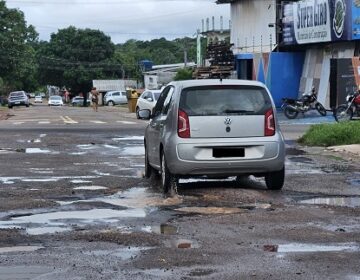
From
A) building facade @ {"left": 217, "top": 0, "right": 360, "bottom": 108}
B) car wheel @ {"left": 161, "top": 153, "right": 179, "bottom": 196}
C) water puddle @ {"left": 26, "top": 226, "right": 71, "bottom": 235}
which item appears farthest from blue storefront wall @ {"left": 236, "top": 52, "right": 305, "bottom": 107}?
water puddle @ {"left": 26, "top": 226, "right": 71, "bottom": 235}

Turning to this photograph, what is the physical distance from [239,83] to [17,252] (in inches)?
197

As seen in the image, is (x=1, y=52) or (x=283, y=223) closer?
(x=283, y=223)

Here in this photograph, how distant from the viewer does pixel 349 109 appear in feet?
87.0

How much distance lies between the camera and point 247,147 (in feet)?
33.8

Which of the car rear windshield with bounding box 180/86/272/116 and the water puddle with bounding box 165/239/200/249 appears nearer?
the water puddle with bounding box 165/239/200/249

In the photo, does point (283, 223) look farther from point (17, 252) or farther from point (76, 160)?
point (76, 160)

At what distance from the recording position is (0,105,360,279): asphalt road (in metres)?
6.08

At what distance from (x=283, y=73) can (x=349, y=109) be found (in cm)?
1164

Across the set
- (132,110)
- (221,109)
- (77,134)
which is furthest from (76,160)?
(132,110)

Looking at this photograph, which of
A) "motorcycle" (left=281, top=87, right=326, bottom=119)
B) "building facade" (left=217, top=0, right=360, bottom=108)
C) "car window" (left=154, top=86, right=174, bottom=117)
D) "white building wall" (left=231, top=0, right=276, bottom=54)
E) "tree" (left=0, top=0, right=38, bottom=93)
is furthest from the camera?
"tree" (left=0, top=0, right=38, bottom=93)

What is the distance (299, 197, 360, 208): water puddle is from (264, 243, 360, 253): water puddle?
2.49m

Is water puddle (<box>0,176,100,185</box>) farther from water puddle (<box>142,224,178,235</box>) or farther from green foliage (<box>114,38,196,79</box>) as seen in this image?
green foliage (<box>114,38,196,79</box>)

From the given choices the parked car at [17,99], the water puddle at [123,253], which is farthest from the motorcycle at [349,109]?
the parked car at [17,99]

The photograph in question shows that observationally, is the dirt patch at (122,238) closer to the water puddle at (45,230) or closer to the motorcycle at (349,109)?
the water puddle at (45,230)
